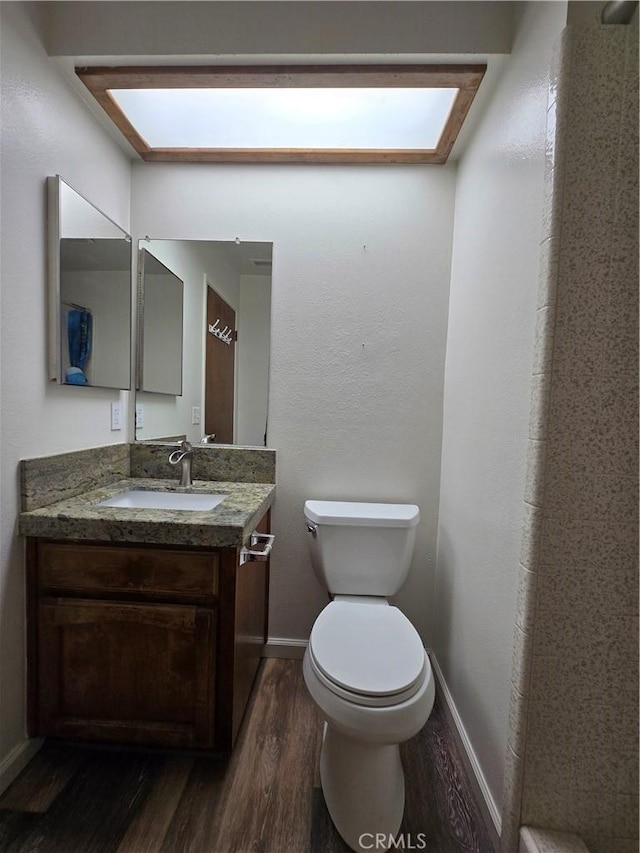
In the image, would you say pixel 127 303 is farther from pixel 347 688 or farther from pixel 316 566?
pixel 347 688

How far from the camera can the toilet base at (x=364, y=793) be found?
0.99 metres

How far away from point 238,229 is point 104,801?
6.86ft

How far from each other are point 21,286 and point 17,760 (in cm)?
148

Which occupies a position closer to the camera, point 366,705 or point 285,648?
point 366,705

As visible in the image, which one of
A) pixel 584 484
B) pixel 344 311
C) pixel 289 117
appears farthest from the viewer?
pixel 344 311

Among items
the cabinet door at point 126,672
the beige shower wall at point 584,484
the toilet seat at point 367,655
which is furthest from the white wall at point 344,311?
the beige shower wall at point 584,484

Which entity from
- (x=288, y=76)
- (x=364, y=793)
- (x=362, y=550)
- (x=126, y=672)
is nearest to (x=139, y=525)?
(x=126, y=672)

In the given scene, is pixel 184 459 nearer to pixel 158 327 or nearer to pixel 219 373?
pixel 219 373

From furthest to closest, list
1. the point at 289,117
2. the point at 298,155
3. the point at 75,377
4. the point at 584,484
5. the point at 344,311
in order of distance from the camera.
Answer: the point at 344,311 → the point at 298,155 → the point at 289,117 → the point at 75,377 → the point at 584,484

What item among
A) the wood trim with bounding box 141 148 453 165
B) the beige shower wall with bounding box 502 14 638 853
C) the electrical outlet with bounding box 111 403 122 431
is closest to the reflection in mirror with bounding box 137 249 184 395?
the electrical outlet with bounding box 111 403 122 431

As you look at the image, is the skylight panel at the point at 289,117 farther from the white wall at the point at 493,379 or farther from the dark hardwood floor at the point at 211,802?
the dark hardwood floor at the point at 211,802

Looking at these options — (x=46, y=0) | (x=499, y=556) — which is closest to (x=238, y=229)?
(x=46, y=0)

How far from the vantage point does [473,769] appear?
1136 mm

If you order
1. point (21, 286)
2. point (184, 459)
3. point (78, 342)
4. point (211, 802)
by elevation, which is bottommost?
point (211, 802)
